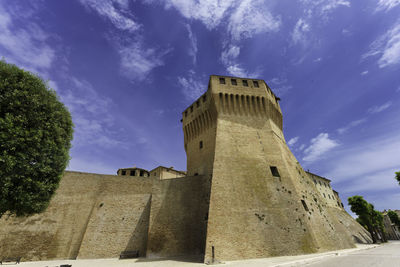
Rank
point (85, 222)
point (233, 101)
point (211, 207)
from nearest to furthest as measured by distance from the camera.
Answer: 1. point (211, 207)
2. point (85, 222)
3. point (233, 101)

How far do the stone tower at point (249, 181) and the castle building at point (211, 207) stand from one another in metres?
0.07

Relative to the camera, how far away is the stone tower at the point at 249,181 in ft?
37.2

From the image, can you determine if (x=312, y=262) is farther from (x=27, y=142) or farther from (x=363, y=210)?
(x=363, y=210)

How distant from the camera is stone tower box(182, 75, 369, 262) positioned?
447 inches

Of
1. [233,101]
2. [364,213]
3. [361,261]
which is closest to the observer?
[361,261]

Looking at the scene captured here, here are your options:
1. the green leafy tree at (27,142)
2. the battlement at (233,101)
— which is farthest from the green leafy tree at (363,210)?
the green leafy tree at (27,142)

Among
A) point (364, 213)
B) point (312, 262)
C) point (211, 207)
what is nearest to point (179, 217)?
point (211, 207)

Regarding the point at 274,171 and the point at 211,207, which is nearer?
the point at 211,207

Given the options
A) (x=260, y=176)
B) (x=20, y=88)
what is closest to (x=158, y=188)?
(x=260, y=176)


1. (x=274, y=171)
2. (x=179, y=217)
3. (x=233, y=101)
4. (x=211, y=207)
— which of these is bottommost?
(x=179, y=217)

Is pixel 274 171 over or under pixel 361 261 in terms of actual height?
over

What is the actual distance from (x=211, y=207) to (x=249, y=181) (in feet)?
12.1

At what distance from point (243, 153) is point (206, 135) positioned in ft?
13.5

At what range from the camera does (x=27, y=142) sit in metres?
7.53
